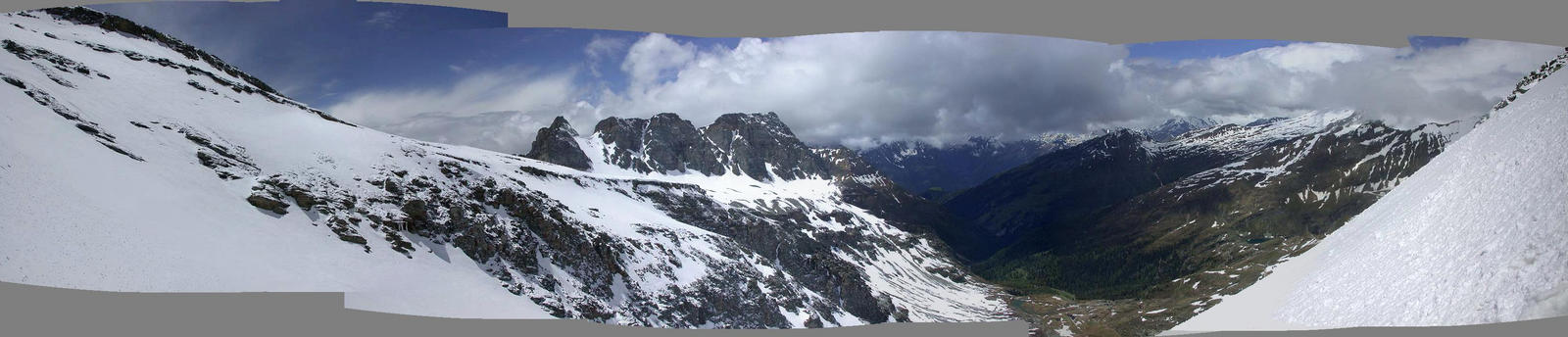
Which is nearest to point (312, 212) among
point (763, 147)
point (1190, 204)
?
point (763, 147)

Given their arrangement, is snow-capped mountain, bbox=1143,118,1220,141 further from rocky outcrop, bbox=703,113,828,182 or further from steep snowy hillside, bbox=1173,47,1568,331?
rocky outcrop, bbox=703,113,828,182

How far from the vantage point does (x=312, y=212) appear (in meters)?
13.2

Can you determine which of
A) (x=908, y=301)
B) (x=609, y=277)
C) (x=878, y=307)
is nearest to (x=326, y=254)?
(x=609, y=277)

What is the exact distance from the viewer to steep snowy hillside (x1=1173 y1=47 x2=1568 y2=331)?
612 cm

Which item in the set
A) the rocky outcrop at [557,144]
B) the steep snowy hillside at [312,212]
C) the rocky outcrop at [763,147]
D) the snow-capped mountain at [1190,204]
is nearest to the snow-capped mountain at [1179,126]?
the snow-capped mountain at [1190,204]

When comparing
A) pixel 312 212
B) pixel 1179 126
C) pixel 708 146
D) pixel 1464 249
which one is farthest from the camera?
pixel 708 146

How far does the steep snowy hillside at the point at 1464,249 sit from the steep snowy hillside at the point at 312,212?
776 cm

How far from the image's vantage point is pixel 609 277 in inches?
779

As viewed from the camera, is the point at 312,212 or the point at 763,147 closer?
the point at 312,212

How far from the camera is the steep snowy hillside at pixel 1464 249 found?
6117mm

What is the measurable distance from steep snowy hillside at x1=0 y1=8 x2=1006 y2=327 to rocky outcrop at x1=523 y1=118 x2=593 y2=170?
391mm

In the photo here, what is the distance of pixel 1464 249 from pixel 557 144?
1619 cm

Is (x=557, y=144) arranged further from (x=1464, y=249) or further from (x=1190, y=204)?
(x=1190, y=204)

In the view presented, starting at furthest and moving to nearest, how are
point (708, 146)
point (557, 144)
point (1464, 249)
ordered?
point (708, 146)
point (557, 144)
point (1464, 249)
